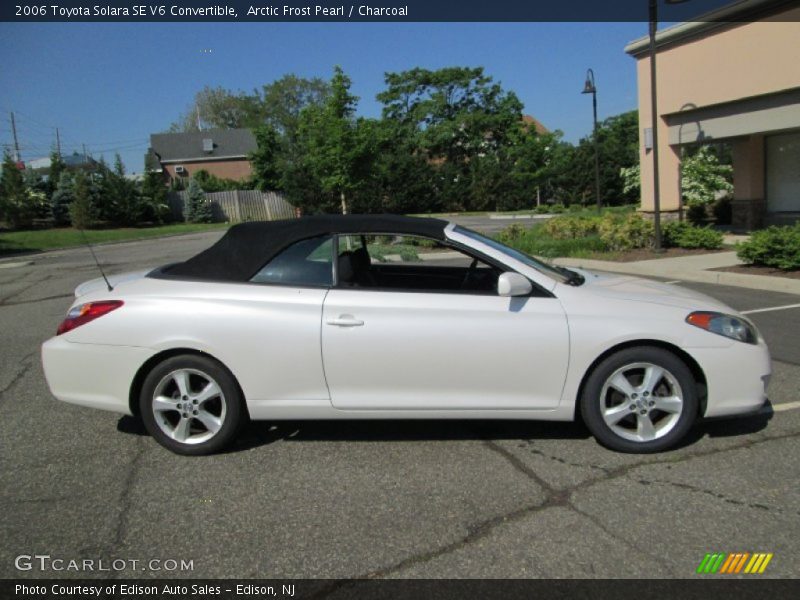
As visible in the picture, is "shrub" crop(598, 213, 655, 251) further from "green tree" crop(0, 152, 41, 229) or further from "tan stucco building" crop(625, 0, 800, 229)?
"green tree" crop(0, 152, 41, 229)

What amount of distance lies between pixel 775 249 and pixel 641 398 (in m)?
8.00

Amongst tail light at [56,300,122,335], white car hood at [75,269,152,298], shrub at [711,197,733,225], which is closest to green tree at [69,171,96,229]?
shrub at [711,197,733,225]

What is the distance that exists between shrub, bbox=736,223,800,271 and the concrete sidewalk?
1.84 feet

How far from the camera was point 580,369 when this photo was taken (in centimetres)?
399

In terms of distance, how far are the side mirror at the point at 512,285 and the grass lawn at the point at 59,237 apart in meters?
23.8

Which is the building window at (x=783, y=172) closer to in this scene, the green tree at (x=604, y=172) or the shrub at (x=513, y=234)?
the shrub at (x=513, y=234)

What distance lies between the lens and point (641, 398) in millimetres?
3979

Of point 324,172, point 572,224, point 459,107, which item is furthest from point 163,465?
point 459,107

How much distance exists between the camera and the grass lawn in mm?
26286

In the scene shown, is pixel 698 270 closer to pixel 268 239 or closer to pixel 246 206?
pixel 268 239

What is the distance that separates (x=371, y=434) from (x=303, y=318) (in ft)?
3.40

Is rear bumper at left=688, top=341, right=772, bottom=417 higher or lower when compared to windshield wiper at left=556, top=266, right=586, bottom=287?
lower

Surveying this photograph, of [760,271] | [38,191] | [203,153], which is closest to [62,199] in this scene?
[38,191]

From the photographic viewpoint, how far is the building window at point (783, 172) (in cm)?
1747
